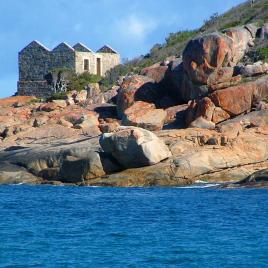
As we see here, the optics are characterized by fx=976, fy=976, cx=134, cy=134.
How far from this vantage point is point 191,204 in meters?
38.2

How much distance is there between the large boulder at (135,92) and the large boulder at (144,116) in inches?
26.2

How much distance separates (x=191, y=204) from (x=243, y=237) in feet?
30.1

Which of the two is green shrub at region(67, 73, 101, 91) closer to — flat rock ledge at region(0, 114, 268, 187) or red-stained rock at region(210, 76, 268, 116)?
red-stained rock at region(210, 76, 268, 116)

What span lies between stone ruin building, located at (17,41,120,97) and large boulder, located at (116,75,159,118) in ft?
58.6

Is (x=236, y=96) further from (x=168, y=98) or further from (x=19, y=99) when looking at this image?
(x=19, y=99)

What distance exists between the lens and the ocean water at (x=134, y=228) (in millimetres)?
25672

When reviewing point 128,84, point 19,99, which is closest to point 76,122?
point 128,84

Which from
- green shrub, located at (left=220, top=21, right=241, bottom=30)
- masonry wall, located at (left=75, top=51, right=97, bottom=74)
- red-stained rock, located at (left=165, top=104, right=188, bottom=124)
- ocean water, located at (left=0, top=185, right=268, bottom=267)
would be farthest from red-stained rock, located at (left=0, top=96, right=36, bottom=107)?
ocean water, located at (left=0, top=185, right=268, bottom=267)

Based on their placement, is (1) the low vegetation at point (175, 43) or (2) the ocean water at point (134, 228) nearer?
(2) the ocean water at point (134, 228)

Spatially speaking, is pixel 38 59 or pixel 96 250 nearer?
pixel 96 250

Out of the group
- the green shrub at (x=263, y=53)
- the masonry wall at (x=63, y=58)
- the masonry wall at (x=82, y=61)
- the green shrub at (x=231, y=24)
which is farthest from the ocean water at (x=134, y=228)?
the masonry wall at (x=63, y=58)

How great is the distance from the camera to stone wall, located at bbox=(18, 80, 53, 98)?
76938mm

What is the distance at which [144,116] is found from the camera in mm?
54688

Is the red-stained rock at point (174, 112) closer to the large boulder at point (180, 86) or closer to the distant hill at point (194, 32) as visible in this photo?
the large boulder at point (180, 86)
